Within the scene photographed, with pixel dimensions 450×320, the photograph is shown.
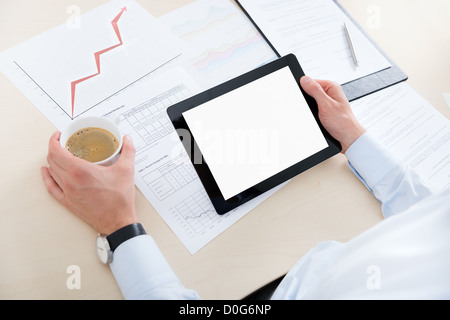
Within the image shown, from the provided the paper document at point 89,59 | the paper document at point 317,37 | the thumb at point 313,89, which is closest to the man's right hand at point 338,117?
the thumb at point 313,89

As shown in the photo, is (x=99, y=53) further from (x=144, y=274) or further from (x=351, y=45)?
(x=351, y=45)

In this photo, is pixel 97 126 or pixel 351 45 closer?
pixel 97 126

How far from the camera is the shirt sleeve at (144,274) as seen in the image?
0.59m

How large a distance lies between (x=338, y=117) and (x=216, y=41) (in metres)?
0.35

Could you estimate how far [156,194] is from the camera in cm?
69

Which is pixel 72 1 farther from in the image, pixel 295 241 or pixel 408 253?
pixel 408 253

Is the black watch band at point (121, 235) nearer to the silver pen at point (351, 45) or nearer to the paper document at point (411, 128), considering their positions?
the paper document at point (411, 128)

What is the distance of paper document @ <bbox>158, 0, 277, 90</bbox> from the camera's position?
2.72 ft

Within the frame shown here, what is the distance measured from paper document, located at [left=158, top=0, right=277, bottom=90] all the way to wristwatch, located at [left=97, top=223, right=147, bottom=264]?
0.36m

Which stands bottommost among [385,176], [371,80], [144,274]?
[144,274]

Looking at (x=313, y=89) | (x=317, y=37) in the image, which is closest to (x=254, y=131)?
(x=313, y=89)

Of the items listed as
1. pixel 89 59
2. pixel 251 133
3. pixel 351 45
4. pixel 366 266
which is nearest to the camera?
pixel 366 266

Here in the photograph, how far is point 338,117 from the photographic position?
2.47 ft

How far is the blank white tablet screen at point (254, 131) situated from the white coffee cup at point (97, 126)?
126 millimetres
